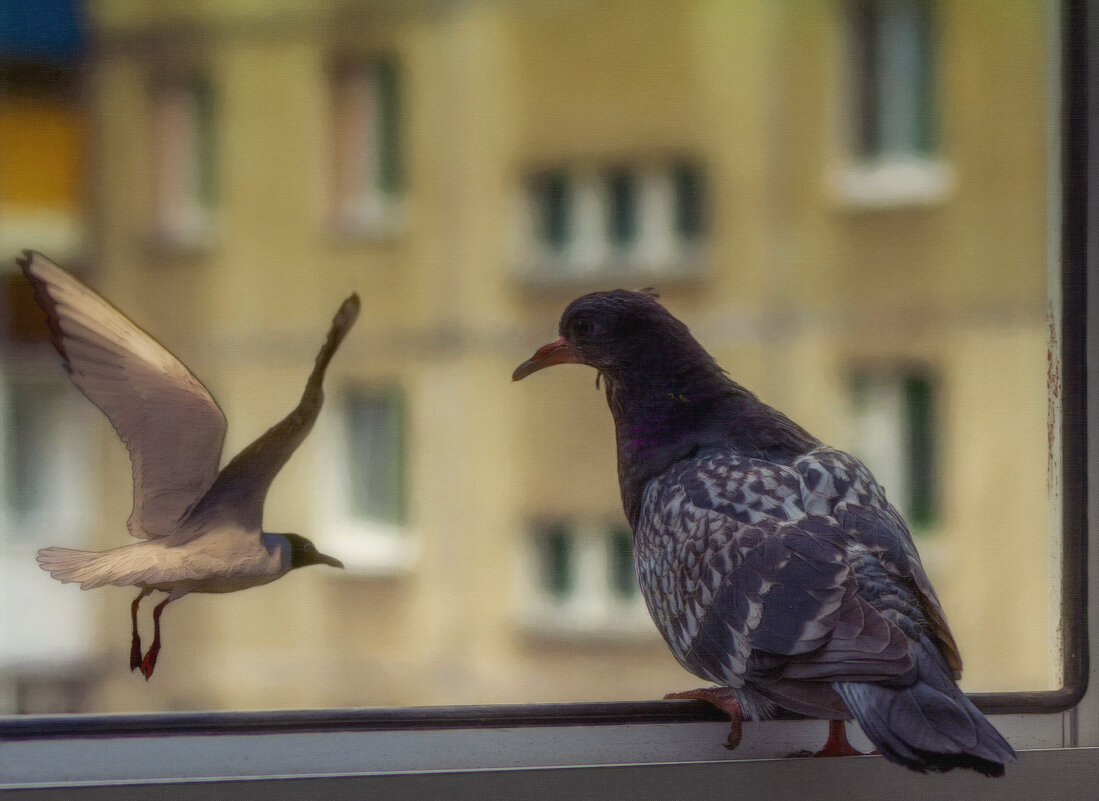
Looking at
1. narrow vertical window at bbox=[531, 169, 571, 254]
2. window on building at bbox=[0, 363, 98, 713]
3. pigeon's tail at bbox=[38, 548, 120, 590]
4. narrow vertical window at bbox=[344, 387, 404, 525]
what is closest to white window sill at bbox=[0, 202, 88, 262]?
window on building at bbox=[0, 363, 98, 713]

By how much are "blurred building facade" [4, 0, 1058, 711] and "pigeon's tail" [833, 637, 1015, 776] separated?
0.20 metres

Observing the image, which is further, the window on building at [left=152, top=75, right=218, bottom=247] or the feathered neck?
the window on building at [left=152, top=75, right=218, bottom=247]

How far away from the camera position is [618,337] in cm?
69

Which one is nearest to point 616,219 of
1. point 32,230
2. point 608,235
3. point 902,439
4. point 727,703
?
point 608,235

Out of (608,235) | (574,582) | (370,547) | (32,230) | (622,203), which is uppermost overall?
(622,203)

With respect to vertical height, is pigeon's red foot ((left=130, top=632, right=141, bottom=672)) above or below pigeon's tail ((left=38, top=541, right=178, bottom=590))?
below

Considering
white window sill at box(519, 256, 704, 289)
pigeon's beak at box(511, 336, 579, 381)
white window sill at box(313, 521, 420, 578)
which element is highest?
white window sill at box(519, 256, 704, 289)

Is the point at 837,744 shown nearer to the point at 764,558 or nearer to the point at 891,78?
the point at 764,558

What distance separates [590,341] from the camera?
690 mm

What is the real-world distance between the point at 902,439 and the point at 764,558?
806 millimetres

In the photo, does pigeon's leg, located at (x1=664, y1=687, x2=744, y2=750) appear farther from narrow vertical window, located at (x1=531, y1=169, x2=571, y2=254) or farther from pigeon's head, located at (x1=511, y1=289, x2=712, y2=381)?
narrow vertical window, located at (x1=531, y1=169, x2=571, y2=254)

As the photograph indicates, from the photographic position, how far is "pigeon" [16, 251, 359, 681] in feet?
2.02

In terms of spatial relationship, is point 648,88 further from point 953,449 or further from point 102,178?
point 953,449

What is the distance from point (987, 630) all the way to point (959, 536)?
0.82ft
